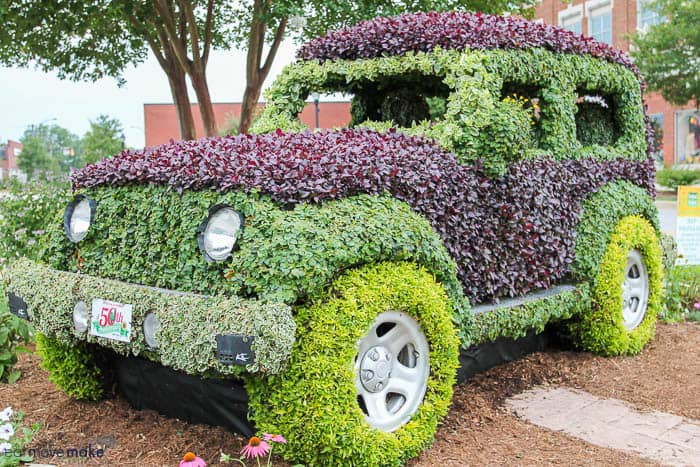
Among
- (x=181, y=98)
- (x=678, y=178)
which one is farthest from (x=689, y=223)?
(x=678, y=178)

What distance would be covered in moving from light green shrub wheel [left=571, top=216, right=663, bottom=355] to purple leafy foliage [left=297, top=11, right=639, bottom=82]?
1.45 meters

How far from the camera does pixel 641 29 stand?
32875 millimetres

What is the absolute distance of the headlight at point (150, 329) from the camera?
299cm

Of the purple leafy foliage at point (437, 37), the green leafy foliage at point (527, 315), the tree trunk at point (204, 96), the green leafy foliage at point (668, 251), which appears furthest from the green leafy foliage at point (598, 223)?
the tree trunk at point (204, 96)

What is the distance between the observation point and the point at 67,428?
377 centimetres

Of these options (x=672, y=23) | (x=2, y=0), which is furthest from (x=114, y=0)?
(x=672, y=23)

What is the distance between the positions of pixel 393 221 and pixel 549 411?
1.81m

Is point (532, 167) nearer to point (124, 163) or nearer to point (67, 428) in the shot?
point (124, 163)

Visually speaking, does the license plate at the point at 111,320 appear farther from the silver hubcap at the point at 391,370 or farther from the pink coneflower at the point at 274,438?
the silver hubcap at the point at 391,370

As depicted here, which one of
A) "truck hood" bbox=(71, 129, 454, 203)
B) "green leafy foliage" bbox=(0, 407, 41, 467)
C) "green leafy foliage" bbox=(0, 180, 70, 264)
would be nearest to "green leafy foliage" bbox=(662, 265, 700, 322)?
"truck hood" bbox=(71, 129, 454, 203)

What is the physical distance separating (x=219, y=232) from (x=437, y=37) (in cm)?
204

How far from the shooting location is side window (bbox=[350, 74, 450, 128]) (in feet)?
16.3

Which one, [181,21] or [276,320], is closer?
[276,320]

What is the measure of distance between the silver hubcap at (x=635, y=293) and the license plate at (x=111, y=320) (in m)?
3.89
